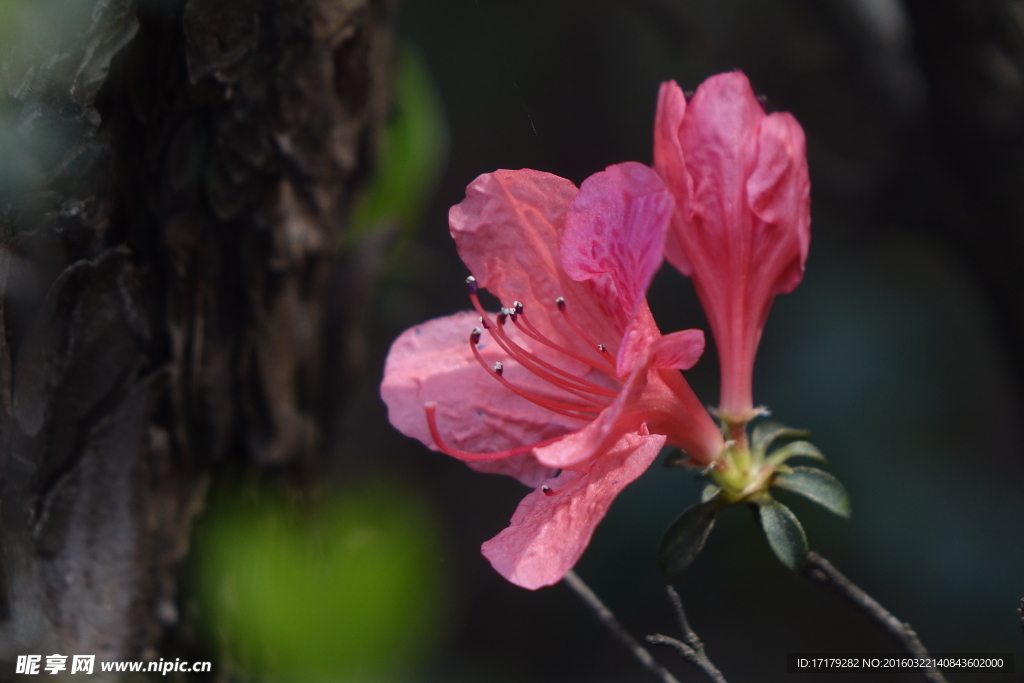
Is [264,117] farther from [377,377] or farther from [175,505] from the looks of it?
[377,377]

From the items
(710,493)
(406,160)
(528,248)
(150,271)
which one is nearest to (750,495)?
(710,493)

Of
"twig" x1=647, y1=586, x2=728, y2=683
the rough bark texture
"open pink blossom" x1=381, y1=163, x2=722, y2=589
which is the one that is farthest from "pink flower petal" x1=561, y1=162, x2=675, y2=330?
the rough bark texture

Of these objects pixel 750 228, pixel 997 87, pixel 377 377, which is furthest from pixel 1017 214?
pixel 377 377

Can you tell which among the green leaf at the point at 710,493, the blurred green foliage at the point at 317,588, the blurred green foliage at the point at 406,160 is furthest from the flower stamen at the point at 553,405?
the blurred green foliage at the point at 406,160

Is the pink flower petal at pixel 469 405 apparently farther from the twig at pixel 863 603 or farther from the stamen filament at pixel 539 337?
the twig at pixel 863 603

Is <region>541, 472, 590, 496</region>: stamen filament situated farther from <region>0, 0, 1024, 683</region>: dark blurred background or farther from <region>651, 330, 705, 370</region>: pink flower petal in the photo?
<region>0, 0, 1024, 683</region>: dark blurred background
